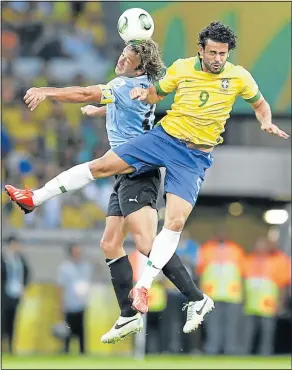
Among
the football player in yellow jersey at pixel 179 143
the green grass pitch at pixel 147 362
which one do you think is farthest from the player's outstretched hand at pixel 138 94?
the green grass pitch at pixel 147 362

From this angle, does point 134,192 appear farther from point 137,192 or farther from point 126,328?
point 126,328

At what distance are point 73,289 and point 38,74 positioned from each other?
4578 millimetres

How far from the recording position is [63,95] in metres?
9.84

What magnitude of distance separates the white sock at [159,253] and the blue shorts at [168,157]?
341mm

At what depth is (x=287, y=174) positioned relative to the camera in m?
20.3

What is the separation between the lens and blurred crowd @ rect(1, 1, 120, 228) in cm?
1970

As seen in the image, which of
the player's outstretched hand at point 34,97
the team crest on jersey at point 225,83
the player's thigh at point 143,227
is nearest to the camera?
the player's outstretched hand at point 34,97

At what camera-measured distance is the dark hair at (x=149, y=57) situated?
10.3m

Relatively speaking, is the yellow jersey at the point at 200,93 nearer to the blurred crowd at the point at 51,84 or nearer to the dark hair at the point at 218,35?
the dark hair at the point at 218,35

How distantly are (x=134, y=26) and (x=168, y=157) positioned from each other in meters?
1.19

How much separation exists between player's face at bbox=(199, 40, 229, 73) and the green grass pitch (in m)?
7.25

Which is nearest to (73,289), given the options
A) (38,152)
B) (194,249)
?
(194,249)

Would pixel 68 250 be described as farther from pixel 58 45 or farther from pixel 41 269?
pixel 58 45

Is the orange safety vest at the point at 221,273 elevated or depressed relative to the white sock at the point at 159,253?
depressed
